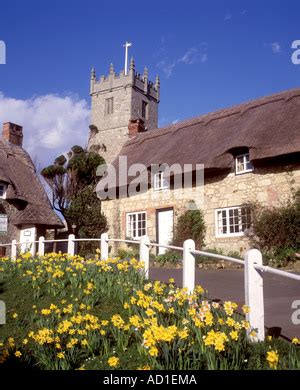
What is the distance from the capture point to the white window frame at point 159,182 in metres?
17.6

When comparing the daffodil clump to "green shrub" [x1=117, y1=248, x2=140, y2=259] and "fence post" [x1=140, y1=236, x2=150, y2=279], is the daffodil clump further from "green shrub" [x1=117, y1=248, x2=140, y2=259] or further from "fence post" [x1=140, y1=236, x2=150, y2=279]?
"green shrub" [x1=117, y1=248, x2=140, y2=259]

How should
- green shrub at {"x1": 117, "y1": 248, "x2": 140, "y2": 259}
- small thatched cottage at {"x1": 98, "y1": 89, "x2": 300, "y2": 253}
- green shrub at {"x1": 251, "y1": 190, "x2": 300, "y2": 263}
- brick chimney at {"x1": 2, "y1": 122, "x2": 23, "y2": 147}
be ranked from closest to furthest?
green shrub at {"x1": 251, "y1": 190, "x2": 300, "y2": 263} → small thatched cottage at {"x1": 98, "y1": 89, "x2": 300, "y2": 253} → green shrub at {"x1": 117, "y1": 248, "x2": 140, "y2": 259} → brick chimney at {"x1": 2, "y1": 122, "x2": 23, "y2": 147}

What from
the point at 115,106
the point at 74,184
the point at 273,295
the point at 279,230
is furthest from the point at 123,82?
the point at 273,295

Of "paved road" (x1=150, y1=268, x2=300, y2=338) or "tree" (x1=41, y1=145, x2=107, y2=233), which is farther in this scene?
"tree" (x1=41, y1=145, x2=107, y2=233)

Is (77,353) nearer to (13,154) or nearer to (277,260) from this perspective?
(277,260)

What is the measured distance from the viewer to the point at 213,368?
125 inches

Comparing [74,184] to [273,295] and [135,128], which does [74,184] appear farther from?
[273,295]

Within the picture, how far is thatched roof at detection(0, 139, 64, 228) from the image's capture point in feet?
68.8

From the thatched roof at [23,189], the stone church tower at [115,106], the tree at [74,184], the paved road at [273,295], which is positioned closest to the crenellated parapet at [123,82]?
the stone church tower at [115,106]

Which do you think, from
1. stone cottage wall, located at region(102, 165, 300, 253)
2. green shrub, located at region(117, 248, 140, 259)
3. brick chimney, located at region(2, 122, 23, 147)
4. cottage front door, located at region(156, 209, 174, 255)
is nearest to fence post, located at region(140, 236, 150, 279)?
stone cottage wall, located at region(102, 165, 300, 253)

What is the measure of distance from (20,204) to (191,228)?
10.3 meters

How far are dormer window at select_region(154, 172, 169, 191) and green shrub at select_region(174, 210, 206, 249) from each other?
1849 millimetres

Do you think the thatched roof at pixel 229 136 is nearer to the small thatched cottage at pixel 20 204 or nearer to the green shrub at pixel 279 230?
the green shrub at pixel 279 230

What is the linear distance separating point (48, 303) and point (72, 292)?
16.2 inches
